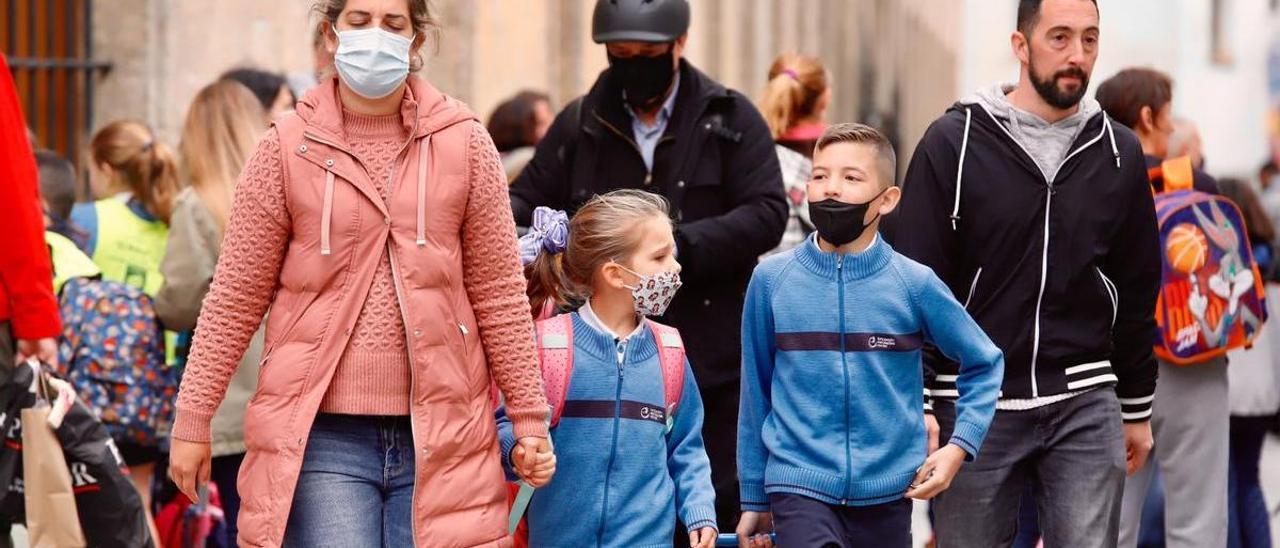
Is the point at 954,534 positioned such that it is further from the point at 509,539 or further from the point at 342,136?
the point at 342,136

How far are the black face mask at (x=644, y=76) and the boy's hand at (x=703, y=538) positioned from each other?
1.85m

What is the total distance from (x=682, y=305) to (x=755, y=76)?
18967 mm

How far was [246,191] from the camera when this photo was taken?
4883 millimetres

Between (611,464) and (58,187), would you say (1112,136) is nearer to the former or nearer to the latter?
(611,464)

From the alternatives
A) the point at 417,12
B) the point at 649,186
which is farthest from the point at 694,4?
the point at 417,12

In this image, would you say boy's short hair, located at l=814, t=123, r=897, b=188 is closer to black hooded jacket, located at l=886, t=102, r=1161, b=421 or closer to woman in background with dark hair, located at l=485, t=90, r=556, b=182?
black hooded jacket, located at l=886, t=102, r=1161, b=421

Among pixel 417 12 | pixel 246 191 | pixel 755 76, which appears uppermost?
pixel 417 12

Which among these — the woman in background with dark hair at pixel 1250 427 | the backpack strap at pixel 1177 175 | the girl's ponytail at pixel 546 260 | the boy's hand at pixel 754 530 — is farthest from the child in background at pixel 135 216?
the woman in background with dark hair at pixel 1250 427

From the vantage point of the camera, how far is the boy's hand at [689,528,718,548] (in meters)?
5.42

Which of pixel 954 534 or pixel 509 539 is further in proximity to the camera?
pixel 954 534

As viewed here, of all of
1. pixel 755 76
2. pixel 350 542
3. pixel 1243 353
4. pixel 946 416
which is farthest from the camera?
pixel 755 76

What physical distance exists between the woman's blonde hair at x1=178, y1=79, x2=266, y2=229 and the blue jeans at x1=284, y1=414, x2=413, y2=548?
3003 millimetres

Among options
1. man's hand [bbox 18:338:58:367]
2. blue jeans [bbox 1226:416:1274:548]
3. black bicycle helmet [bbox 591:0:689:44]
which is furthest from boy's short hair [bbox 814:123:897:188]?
blue jeans [bbox 1226:416:1274:548]

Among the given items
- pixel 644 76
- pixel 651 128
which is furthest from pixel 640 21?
pixel 651 128
